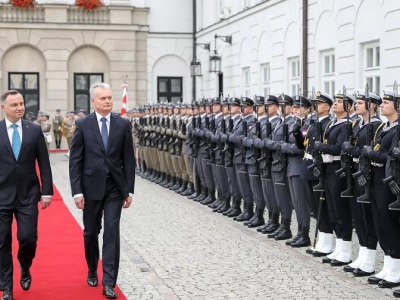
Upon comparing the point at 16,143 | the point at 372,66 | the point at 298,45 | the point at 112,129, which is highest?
the point at 298,45

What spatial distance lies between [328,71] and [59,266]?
1176 centimetres

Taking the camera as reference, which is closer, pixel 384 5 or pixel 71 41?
pixel 384 5

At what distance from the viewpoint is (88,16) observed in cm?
3456

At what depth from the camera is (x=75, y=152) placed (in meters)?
8.31

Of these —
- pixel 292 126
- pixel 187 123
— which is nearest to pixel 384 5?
pixel 187 123

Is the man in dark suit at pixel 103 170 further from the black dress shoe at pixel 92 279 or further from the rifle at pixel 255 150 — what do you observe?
the rifle at pixel 255 150

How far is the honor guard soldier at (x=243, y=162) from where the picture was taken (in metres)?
13.5

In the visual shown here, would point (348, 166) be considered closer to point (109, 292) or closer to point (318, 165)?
point (318, 165)

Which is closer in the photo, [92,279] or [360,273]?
[92,279]

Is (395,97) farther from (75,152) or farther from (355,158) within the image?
(75,152)

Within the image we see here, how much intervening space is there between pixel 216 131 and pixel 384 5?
4347 millimetres

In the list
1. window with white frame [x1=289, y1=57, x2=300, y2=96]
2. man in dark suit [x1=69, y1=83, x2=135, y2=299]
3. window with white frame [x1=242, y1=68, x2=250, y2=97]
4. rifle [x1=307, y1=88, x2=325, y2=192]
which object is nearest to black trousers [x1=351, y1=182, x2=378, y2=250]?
rifle [x1=307, y1=88, x2=325, y2=192]

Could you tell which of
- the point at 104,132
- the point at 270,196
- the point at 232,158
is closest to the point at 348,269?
the point at 104,132

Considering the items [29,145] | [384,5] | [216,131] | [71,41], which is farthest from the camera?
[71,41]
